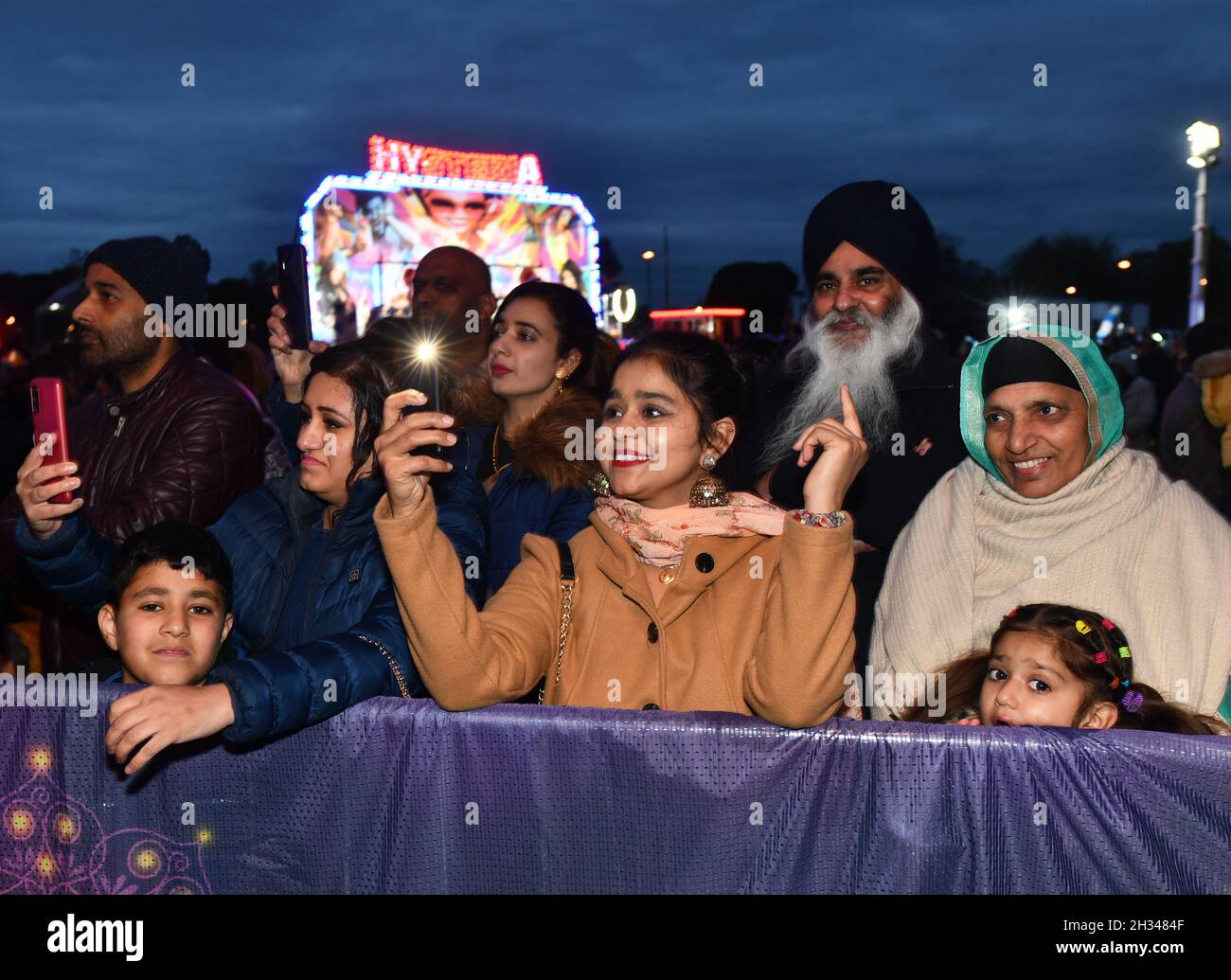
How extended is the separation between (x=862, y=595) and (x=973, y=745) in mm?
1485

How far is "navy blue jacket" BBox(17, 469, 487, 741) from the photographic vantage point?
241 centimetres

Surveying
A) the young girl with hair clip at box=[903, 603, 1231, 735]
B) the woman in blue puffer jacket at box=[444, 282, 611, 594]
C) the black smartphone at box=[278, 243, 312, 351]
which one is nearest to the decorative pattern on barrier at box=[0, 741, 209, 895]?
the woman in blue puffer jacket at box=[444, 282, 611, 594]

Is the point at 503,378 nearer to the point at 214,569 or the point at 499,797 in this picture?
the point at 214,569

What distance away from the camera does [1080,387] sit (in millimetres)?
3098

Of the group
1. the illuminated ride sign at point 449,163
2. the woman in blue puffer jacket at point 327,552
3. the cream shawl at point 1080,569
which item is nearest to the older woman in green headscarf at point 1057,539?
the cream shawl at point 1080,569

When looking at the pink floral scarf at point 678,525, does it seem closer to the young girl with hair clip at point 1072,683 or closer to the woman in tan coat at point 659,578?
the woman in tan coat at point 659,578

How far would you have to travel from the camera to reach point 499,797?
2469mm

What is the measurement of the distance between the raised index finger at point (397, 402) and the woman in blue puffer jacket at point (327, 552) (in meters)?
0.53

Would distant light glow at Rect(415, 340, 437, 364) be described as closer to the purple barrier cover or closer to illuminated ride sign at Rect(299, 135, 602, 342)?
the purple barrier cover

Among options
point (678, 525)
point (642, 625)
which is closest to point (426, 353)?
point (678, 525)

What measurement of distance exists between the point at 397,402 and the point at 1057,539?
Answer: 1799 mm

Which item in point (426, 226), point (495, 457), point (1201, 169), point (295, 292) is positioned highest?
point (426, 226)

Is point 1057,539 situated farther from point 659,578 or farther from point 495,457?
point 495,457

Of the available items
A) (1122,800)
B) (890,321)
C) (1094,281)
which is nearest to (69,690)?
(1122,800)
